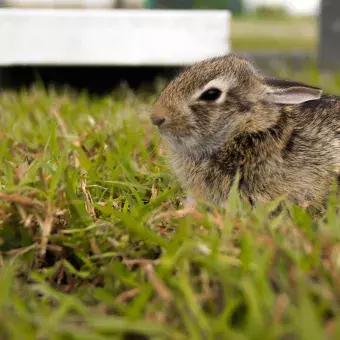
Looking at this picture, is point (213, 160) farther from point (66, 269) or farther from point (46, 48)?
point (46, 48)

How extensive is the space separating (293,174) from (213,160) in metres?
0.40

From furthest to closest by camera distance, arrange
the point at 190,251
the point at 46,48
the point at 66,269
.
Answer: the point at 46,48 < the point at 66,269 < the point at 190,251

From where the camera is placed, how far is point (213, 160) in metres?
3.13

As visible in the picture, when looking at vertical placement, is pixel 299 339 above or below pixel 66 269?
above

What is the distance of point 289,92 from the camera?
3.11 meters

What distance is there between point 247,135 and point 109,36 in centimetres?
412

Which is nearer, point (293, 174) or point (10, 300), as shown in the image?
point (10, 300)

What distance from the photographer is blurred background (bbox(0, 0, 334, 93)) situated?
304 inches

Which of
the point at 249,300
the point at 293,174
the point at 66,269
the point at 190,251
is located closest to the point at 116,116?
the point at 293,174

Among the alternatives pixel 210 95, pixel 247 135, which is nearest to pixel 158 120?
pixel 210 95

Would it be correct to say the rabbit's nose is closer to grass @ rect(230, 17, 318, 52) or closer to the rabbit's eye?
the rabbit's eye

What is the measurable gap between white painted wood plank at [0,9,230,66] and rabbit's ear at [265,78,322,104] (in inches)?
153

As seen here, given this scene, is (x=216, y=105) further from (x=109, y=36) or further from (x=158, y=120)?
(x=109, y=36)

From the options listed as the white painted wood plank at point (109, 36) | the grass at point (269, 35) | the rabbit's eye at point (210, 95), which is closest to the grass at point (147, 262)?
the rabbit's eye at point (210, 95)
